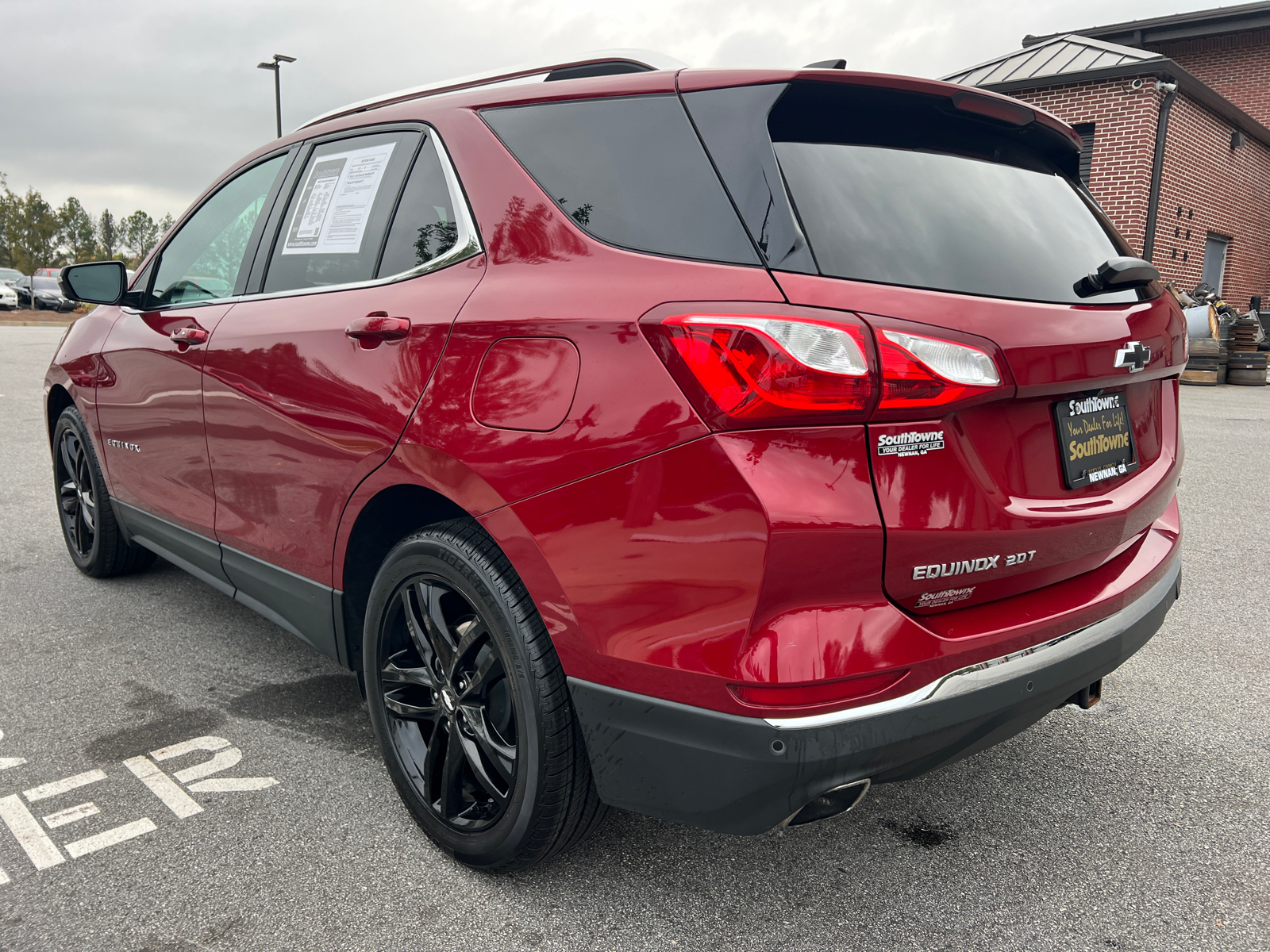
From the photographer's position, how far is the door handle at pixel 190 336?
9.57 ft

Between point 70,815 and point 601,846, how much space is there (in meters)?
1.35

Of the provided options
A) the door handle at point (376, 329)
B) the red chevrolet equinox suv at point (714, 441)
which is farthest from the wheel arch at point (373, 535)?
the door handle at point (376, 329)

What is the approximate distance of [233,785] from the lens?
247 cm

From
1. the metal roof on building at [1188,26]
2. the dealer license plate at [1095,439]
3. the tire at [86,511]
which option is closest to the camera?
the dealer license plate at [1095,439]

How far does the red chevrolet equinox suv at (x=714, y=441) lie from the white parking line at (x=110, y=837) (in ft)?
1.97

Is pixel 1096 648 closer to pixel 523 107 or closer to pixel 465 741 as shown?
pixel 465 741

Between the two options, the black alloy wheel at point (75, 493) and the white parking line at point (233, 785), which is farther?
A: the black alloy wheel at point (75, 493)

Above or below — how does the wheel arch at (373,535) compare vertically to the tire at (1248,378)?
above

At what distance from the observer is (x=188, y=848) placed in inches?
85.9

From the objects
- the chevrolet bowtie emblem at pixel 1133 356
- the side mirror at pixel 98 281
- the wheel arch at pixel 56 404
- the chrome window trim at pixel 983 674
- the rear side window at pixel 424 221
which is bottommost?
the chrome window trim at pixel 983 674

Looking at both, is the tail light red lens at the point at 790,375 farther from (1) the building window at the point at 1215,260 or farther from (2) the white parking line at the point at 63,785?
(1) the building window at the point at 1215,260

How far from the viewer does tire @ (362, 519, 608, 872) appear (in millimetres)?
1854

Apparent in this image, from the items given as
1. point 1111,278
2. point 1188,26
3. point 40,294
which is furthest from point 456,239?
point 40,294

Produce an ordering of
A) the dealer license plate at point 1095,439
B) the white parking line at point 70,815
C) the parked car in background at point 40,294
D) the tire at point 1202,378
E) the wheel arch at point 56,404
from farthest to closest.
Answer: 1. the parked car in background at point 40,294
2. the tire at point 1202,378
3. the wheel arch at point 56,404
4. the white parking line at point 70,815
5. the dealer license plate at point 1095,439
